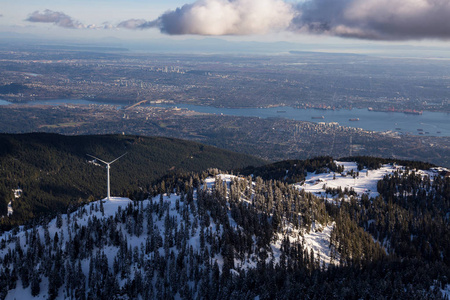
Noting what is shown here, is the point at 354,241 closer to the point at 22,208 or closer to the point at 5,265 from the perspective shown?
the point at 5,265

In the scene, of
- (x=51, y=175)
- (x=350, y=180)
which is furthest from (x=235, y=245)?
(x=51, y=175)

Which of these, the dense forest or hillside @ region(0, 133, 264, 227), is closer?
the dense forest

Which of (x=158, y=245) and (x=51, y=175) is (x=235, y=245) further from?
(x=51, y=175)

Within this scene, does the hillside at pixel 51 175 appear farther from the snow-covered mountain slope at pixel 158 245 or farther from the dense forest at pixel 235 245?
the snow-covered mountain slope at pixel 158 245

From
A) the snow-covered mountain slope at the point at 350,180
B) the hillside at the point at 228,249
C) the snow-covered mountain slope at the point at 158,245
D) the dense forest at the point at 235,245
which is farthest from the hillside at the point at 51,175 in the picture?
the hillside at the point at 228,249

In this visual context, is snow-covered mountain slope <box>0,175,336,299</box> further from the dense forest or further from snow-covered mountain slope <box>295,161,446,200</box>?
snow-covered mountain slope <box>295,161,446,200</box>

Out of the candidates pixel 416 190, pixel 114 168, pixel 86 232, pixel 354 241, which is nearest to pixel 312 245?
pixel 354 241

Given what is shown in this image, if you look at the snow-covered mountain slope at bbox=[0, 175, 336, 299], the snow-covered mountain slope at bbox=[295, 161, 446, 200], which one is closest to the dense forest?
the snow-covered mountain slope at bbox=[0, 175, 336, 299]

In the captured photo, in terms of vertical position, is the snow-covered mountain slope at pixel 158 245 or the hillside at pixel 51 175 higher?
the snow-covered mountain slope at pixel 158 245
